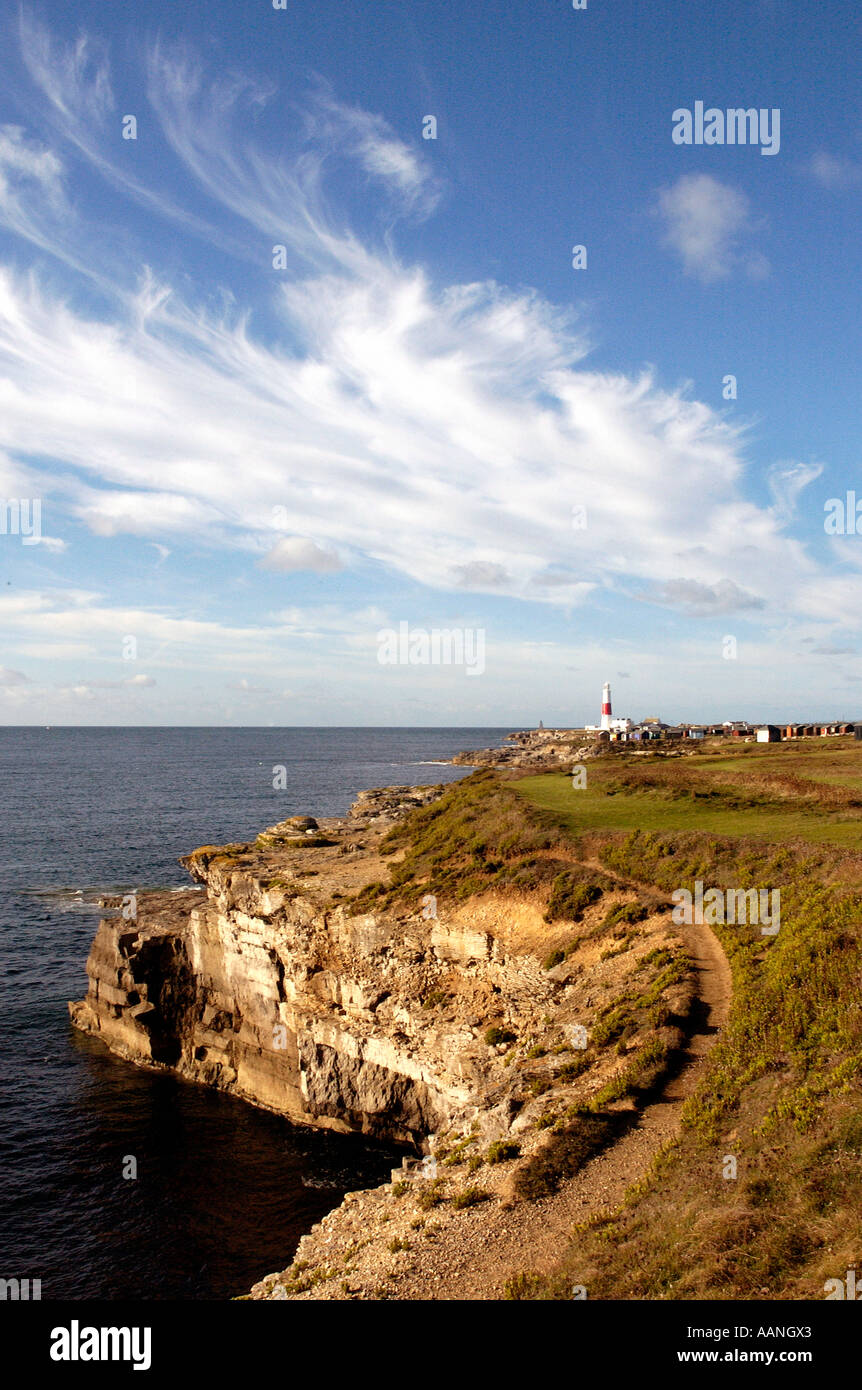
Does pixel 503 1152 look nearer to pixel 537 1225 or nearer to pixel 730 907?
pixel 537 1225

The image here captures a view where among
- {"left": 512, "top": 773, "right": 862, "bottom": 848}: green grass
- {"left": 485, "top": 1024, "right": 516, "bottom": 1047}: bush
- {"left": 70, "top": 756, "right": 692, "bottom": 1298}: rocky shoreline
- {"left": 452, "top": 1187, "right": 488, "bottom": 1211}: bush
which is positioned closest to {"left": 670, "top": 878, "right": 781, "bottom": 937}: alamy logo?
{"left": 70, "top": 756, "right": 692, "bottom": 1298}: rocky shoreline

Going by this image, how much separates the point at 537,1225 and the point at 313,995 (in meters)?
21.6

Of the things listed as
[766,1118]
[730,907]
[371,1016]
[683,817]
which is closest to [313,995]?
[371,1016]

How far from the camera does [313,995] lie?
33125 millimetres

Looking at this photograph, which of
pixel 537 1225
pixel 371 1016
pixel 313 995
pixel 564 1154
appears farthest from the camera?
pixel 313 995

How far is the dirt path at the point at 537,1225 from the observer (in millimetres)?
12062

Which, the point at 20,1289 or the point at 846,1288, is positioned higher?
the point at 846,1288

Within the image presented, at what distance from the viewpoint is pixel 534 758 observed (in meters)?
143
